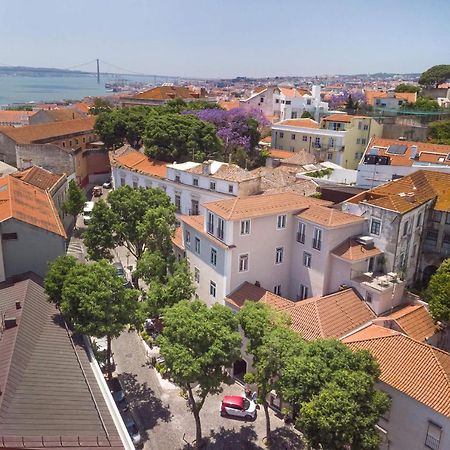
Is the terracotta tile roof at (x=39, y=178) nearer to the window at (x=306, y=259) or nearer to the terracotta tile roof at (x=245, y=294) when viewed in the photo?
the terracotta tile roof at (x=245, y=294)

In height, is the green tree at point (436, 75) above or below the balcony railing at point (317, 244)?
above

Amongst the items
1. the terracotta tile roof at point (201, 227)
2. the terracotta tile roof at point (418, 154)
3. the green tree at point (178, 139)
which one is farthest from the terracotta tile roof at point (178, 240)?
the terracotta tile roof at point (418, 154)

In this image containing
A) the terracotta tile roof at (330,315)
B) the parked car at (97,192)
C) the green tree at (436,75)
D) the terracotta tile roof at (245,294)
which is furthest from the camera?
the green tree at (436,75)

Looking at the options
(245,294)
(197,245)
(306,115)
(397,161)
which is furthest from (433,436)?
(306,115)

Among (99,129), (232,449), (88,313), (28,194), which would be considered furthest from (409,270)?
(99,129)

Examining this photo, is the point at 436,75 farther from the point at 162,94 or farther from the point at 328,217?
the point at 328,217

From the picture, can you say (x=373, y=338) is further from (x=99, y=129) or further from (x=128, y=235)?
(x=99, y=129)

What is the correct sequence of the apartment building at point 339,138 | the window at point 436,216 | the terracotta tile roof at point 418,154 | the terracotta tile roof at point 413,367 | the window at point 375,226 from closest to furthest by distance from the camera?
the terracotta tile roof at point 413,367 < the window at point 375,226 < the window at point 436,216 < the terracotta tile roof at point 418,154 < the apartment building at point 339,138
